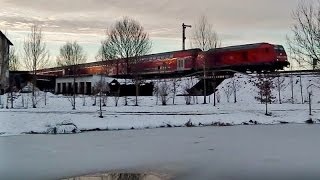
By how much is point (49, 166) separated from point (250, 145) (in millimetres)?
7392

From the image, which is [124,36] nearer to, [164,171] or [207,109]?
[207,109]

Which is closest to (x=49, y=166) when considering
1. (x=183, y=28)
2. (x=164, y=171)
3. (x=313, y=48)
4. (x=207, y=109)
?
(x=164, y=171)

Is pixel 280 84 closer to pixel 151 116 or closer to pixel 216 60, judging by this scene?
pixel 216 60

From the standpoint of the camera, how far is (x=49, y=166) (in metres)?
11.7

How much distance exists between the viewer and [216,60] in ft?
158

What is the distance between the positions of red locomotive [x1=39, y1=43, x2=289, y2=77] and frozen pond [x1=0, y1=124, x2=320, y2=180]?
26.0m

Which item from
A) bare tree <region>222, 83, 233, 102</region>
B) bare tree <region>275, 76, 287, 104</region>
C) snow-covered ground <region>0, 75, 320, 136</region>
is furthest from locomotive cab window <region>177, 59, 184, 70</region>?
bare tree <region>275, 76, 287, 104</region>

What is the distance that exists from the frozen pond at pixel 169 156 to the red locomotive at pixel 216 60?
26034mm

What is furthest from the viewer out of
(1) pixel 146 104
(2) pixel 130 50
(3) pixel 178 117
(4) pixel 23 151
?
(2) pixel 130 50

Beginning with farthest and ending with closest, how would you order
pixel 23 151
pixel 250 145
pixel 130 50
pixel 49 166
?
pixel 130 50
pixel 250 145
pixel 23 151
pixel 49 166

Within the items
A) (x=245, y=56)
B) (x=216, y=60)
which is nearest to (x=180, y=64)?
(x=216, y=60)

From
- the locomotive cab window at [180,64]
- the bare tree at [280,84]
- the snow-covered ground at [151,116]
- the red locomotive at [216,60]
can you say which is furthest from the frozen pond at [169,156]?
the locomotive cab window at [180,64]

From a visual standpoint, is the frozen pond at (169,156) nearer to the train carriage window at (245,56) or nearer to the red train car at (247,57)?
the red train car at (247,57)

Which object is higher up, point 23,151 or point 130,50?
point 130,50
